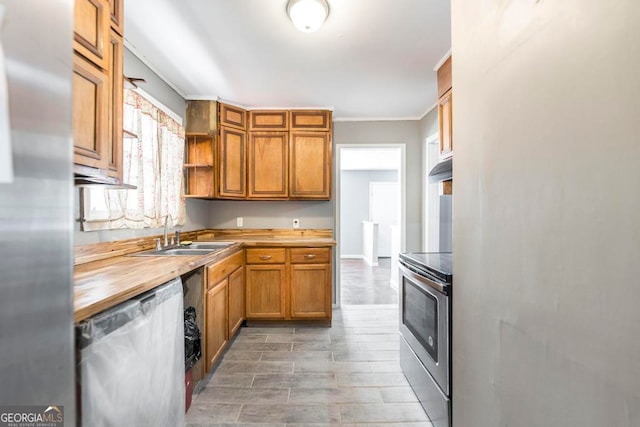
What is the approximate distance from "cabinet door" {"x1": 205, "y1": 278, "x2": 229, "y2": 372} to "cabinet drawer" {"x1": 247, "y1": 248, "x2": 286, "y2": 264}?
0.58 meters

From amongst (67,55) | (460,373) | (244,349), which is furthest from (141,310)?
(244,349)

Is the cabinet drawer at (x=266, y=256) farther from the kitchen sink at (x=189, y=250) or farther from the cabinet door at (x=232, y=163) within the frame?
the cabinet door at (x=232, y=163)

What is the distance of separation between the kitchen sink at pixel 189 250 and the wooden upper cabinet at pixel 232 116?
4.49 feet

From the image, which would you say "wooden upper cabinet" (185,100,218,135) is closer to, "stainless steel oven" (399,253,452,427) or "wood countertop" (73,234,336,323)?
"wood countertop" (73,234,336,323)

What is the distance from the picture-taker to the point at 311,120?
135 inches

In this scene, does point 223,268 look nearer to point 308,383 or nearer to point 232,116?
point 308,383

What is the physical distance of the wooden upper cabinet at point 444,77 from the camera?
2299 millimetres

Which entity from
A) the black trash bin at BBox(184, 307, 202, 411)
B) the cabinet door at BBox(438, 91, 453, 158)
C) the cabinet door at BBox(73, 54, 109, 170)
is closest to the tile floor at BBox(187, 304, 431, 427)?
the black trash bin at BBox(184, 307, 202, 411)

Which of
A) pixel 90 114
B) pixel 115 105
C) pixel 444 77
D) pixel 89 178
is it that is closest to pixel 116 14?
pixel 115 105

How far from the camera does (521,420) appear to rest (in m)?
0.82

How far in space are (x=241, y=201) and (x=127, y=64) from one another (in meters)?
1.86

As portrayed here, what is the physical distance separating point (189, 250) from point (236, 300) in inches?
25.8

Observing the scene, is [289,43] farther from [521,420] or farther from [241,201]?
[521,420]

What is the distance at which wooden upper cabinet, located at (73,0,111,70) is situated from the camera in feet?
3.88
